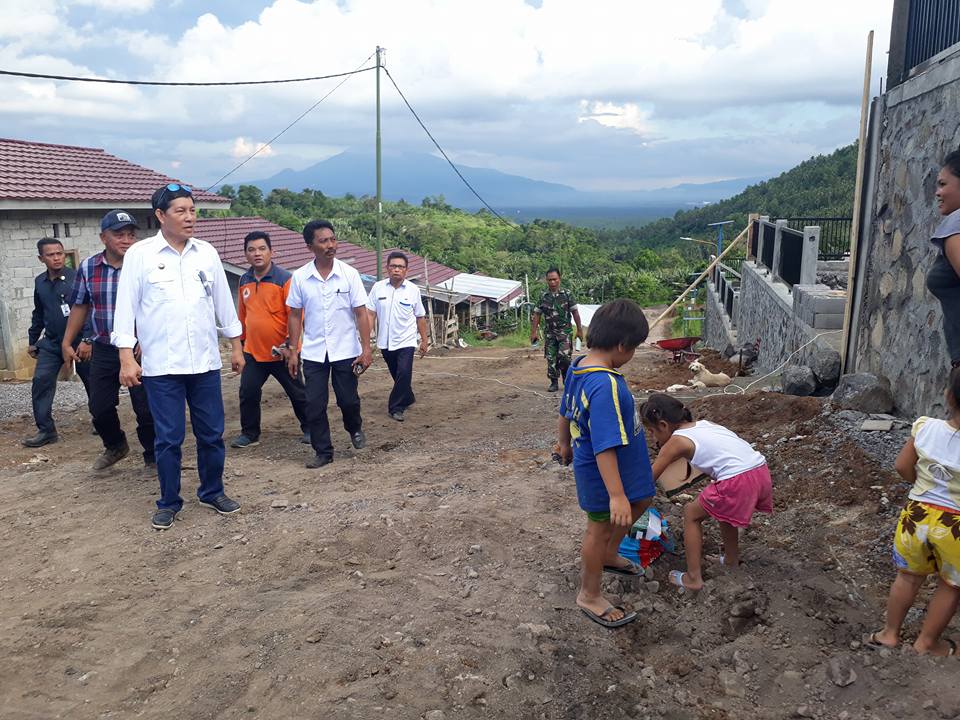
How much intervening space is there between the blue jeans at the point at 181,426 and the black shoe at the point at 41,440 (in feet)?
9.18

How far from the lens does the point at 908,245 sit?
5348 mm

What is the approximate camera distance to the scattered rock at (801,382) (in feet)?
21.9

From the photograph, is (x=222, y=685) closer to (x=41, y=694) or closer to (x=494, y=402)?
(x=41, y=694)

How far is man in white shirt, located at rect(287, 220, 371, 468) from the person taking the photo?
5.60 m

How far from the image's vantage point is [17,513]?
4680 millimetres

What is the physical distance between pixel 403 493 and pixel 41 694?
232 cm

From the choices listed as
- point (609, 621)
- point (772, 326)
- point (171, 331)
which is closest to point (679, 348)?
point (772, 326)

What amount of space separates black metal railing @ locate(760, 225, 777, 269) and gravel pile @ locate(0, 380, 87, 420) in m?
9.65

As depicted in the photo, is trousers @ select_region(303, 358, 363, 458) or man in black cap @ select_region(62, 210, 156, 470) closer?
man in black cap @ select_region(62, 210, 156, 470)

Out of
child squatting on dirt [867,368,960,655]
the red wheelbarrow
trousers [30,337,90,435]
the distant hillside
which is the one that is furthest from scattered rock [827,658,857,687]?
the distant hillside

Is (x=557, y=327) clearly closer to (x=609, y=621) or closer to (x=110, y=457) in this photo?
(x=110, y=457)

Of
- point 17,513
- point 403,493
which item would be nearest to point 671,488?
point 403,493

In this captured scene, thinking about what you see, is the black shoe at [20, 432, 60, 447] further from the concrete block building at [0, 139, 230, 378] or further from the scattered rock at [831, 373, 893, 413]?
the scattered rock at [831, 373, 893, 413]

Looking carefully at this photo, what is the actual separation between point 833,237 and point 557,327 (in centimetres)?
678
